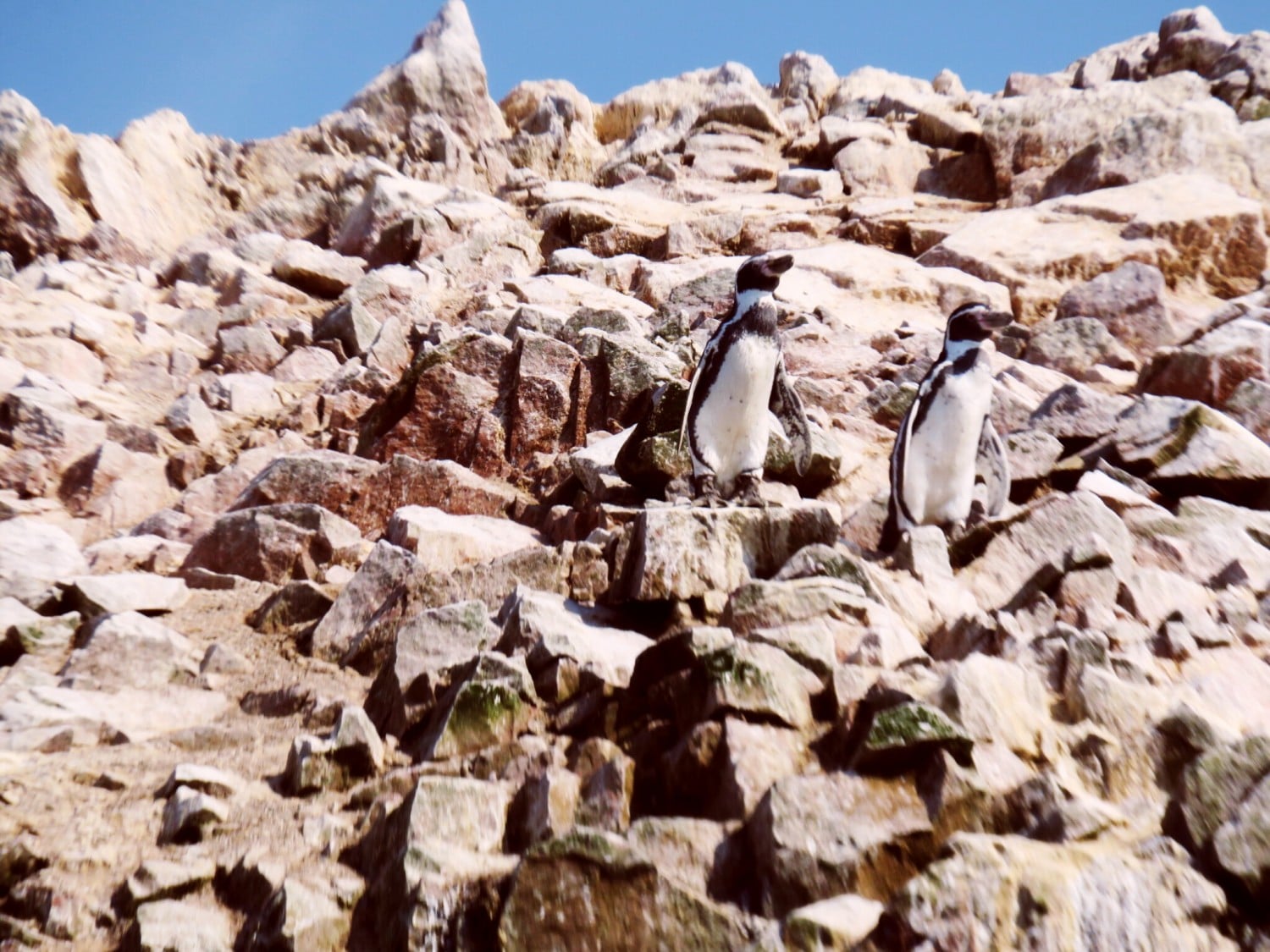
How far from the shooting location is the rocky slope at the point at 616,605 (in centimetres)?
262

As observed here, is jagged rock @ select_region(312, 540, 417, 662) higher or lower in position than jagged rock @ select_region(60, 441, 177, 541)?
lower

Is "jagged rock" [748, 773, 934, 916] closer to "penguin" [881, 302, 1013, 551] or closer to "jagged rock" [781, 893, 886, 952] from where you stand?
"jagged rock" [781, 893, 886, 952]

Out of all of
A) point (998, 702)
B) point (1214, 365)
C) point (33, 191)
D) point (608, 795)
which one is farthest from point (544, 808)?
point (33, 191)

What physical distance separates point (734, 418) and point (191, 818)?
3.63 m

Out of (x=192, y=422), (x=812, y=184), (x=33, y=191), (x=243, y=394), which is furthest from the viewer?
(x=812, y=184)

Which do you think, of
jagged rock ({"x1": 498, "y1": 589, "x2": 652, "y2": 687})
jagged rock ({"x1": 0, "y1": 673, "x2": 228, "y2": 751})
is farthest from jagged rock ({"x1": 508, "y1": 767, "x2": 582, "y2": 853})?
jagged rock ({"x1": 0, "y1": 673, "x2": 228, "y2": 751})

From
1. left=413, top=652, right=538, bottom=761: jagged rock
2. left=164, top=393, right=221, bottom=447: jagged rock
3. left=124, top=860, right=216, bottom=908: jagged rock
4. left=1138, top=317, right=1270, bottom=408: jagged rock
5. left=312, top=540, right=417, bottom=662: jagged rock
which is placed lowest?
left=124, top=860, right=216, bottom=908: jagged rock

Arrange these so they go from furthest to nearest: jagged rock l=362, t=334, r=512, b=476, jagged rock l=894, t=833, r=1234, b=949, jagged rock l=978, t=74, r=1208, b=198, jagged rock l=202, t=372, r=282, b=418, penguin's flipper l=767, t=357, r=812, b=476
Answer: jagged rock l=978, t=74, r=1208, b=198 < jagged rock l=202, t=372, r=282, b=418 < jagged rock l=362, t=334, r=512, b=476 < penguin's flipper l=767, t=357, r=812, b=476 < jagged rock l=894, t=833, r=1234, b=949

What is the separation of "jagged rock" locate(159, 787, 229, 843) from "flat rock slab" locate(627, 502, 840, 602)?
75.1 inches

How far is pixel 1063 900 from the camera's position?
2.25 metres

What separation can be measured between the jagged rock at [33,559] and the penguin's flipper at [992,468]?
5645mm

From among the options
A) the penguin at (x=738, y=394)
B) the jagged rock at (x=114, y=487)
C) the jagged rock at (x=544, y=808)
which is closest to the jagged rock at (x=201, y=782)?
the jagged rock at (x=544, y=808)

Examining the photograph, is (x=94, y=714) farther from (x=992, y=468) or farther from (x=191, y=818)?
(x=992, y=468)

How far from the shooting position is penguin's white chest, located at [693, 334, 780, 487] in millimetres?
5914
